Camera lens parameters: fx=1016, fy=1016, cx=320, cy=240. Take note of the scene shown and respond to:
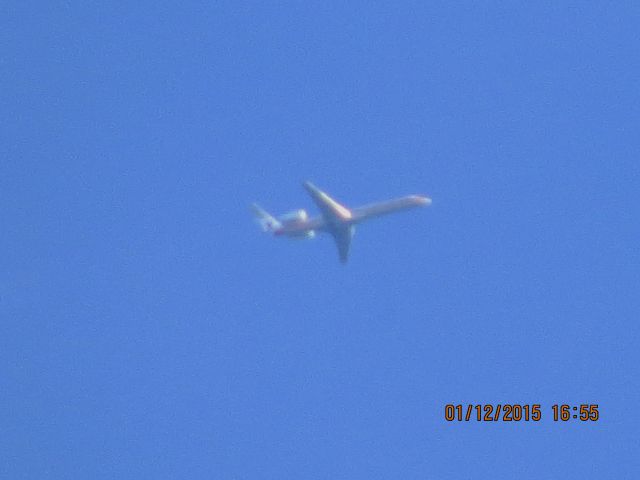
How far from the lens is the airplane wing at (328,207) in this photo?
74625 mm

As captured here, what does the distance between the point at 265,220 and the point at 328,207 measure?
7224mm

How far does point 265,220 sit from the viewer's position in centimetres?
8056

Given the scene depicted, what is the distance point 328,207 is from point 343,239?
13.6 ft

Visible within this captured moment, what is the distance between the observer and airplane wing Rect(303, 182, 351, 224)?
245 ft

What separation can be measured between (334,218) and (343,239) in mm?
2891

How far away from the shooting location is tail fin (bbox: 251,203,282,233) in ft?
260

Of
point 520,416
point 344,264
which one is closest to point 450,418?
point 520,416

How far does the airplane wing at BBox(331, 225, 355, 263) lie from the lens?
255 feet

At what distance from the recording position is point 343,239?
7856 cm

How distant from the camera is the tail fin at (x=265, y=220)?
260ft

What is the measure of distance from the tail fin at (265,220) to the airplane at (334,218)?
1.05 feet

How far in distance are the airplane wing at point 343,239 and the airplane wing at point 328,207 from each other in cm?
139

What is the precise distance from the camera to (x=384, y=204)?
76625 mm

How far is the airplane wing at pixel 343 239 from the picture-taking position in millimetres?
77812
